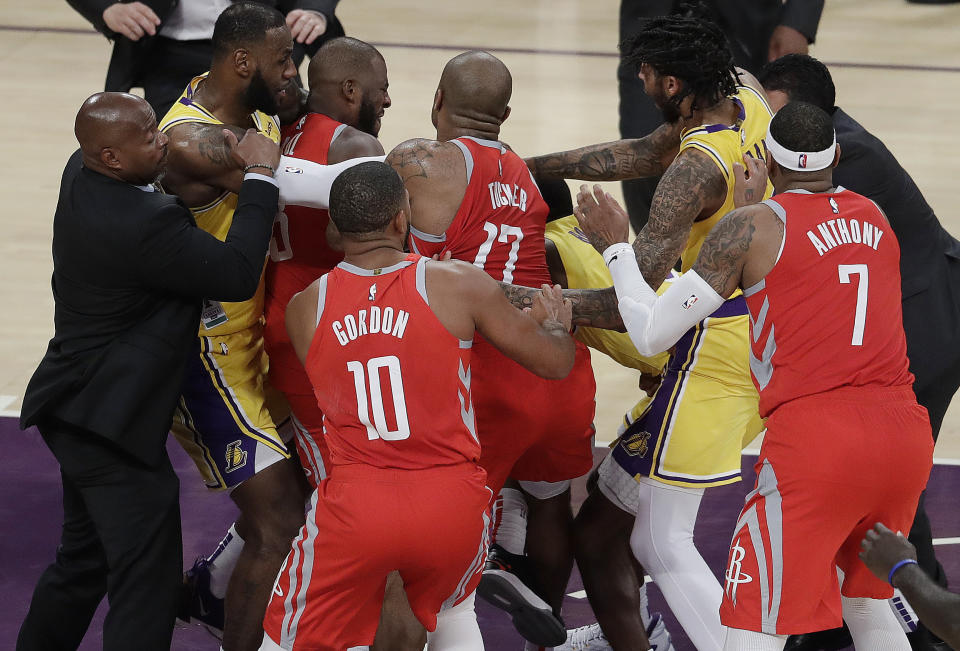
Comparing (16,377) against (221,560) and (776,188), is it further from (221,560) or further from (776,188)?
(776,188)

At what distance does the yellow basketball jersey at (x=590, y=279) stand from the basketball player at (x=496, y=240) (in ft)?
0.61

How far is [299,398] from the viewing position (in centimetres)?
450

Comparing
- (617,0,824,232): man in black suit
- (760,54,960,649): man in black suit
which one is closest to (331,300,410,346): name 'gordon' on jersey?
(760,54,960,649): man in black suit

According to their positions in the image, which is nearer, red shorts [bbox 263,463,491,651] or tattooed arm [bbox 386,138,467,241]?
red shorts [bbox 263,463,491,651]

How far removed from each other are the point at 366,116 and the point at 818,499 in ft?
6.65

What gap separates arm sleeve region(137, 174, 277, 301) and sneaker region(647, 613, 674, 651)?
1.78m

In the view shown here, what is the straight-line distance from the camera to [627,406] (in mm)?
6766

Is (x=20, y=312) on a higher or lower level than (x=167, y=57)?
lower

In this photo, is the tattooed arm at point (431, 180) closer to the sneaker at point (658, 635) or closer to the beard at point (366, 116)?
the beard at point (366, 116)

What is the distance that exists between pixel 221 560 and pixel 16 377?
8.22ft

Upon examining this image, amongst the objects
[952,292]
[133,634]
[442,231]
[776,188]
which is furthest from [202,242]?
[952,292]

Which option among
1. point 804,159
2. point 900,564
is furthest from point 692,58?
point 900,564

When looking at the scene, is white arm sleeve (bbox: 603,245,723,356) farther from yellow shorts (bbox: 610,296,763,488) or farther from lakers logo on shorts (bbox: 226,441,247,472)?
lakers logo on shorts (bbox: 226,441,247,472)

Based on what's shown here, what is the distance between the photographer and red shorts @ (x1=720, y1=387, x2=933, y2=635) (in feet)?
12.0
